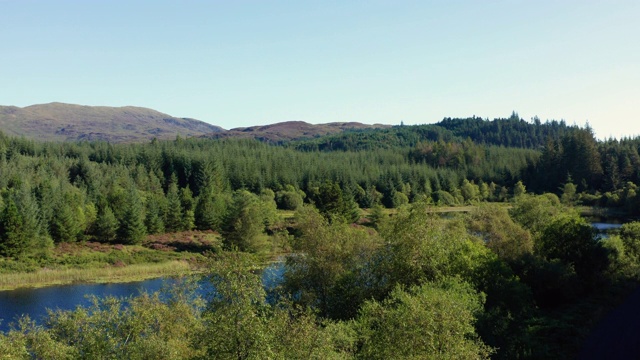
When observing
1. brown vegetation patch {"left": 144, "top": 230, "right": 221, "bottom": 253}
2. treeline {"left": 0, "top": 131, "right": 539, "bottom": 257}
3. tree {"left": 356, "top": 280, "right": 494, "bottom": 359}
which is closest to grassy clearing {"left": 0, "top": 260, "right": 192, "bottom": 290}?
treeline {"left": 0, "top": 131, "right": 539, "bottom": 257}

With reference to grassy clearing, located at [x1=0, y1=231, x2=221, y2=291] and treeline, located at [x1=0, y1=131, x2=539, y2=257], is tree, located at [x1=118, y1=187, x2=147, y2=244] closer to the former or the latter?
treeline, located at [x1=0, y1=131, x2=539, y2=257]

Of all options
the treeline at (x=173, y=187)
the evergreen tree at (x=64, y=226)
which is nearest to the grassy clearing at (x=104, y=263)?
the evergreen tree at (x=64, y=226)

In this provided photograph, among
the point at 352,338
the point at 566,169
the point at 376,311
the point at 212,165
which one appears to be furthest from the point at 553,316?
the point at 566,169

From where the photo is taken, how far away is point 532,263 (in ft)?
149

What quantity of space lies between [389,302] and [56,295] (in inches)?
2025

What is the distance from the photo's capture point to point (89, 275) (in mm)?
73062

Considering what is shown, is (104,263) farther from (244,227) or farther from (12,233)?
(244,227)

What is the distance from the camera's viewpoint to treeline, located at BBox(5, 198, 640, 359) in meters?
19.7

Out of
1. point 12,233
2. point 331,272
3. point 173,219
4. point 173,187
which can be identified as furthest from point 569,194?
point 12,233

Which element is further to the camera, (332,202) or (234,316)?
(332,202)

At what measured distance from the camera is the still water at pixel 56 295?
2082 inches

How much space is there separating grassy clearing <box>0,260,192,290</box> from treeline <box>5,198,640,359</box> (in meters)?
30.1

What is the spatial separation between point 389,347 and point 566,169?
163 meters

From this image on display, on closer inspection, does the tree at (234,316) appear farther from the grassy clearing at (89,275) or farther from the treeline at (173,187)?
the treeline at (173,187)
